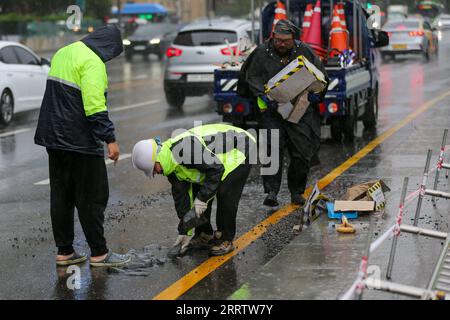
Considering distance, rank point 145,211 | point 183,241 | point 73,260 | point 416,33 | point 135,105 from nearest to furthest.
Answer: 1. point 73,260
2. point 183,241
3. point 145,211
4. point 135,105
5. point 416,33

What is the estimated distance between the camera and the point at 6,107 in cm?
1836

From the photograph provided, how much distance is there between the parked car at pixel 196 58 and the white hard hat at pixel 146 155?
1290cm

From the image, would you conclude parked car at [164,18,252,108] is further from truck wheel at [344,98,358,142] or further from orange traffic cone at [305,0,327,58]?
truck wheel at [344,98,358,142]

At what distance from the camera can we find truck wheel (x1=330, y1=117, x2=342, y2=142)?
14.7 m

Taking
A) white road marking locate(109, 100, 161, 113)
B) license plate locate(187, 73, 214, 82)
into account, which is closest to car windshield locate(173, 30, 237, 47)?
license plate locate(187, 73, 214, 82)

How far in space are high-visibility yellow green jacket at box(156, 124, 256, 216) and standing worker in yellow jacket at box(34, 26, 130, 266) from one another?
1.37 ft

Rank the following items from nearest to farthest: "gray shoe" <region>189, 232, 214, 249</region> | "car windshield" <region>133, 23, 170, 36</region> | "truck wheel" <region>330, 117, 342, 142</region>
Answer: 1. "gray shoe" <region>189, 232, 214, 249</region>
2. "truck wheel" <region>330, 117, 342, 142</region>
3. "car windshield" <region>133, 23, 170, 36</region>

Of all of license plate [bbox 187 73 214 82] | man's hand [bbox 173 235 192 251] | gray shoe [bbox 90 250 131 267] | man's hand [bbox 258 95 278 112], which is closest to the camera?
gray shoe [bbox 90 250 131 267]

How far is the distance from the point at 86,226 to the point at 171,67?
43.9 ft

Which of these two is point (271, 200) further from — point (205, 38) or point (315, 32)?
point (205, 38)

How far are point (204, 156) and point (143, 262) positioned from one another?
37.2 inches

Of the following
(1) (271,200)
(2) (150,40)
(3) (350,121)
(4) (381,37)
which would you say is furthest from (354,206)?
(2) (150,40)

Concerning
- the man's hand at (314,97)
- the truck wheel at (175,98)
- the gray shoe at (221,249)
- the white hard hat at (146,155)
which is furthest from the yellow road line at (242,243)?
the truck wheel at (175,98)

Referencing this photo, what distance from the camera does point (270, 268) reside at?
7.23m
